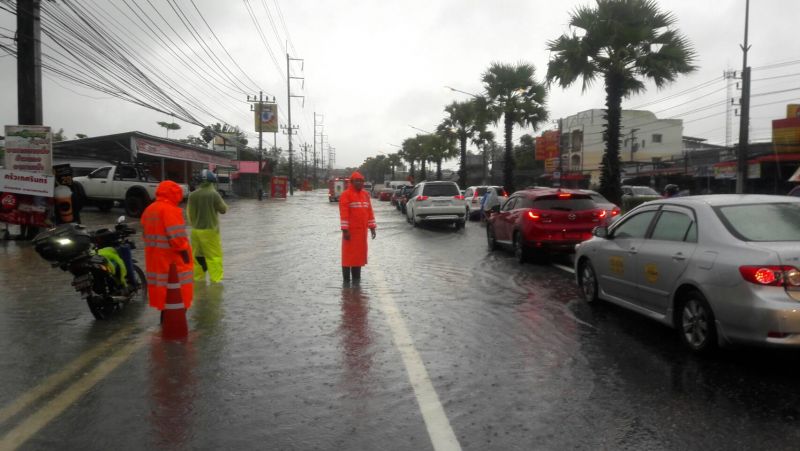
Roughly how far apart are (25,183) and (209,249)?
27.4 feet

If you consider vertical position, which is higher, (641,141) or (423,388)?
(641,141)

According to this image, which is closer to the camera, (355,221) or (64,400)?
(64,400)

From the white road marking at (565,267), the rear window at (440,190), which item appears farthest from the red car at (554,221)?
the rear window at (440,190)

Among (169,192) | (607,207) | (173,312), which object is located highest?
(169,192)

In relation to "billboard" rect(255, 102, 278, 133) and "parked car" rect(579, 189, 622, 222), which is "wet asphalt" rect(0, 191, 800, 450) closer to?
"parked car" rect(579, 189, 622, 222)

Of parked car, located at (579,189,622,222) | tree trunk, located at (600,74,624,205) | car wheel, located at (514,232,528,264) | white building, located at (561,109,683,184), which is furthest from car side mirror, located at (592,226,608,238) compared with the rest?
white building, located at (561,109,683,184)

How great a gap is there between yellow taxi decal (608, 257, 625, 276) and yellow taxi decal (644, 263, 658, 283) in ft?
1.91

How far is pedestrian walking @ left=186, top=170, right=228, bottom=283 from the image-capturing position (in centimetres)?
955

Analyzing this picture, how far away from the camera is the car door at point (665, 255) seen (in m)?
6.04

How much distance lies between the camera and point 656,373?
528 centimetres

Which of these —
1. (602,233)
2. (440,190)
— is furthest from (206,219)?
(440,190)

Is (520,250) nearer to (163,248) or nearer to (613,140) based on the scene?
(163,248)

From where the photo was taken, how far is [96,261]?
7121 mm

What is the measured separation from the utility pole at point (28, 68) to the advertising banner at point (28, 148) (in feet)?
0.88
